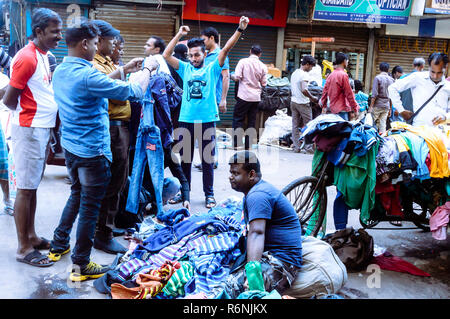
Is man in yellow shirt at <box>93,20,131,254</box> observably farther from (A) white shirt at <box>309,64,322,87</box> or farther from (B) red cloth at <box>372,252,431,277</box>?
(A) white shirt at <box>309,64,322,87</box>

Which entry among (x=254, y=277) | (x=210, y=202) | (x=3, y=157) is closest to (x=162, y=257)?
(x=254, y=277)

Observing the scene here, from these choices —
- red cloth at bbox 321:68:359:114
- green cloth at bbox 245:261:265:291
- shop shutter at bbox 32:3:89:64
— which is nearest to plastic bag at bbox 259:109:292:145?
red cloth at bbox 321:68:359:114

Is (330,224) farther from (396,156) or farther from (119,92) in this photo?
(119,92)

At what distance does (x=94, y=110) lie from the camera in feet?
11.7

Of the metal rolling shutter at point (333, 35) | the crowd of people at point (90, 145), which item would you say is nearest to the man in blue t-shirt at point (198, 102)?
the crowd of people at point (90, 145)

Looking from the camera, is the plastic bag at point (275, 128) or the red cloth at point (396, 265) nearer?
the red cloth at point (396, 265)

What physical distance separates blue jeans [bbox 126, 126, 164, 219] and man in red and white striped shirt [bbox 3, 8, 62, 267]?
106 cm

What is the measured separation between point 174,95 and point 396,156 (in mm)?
2667

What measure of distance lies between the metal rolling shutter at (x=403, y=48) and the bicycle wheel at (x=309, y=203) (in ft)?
33.6

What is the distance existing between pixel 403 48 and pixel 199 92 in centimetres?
1030

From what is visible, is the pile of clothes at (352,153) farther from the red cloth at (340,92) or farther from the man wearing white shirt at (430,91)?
the red cloth at (340,92)

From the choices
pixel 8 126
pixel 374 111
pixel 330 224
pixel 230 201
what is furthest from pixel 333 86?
pixel 8 126

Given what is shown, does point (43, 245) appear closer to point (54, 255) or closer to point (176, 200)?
point (54, 255)

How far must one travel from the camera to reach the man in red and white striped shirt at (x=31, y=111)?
12.4 feet
